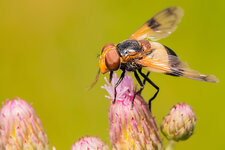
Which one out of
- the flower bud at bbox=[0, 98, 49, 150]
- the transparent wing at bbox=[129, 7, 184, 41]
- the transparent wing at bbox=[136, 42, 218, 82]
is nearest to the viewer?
the transparent wing at bbox=[136, 42, 218, 82]

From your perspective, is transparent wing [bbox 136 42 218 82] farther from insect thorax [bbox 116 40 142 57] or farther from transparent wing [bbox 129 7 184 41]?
transparent wing [bbox 129 7 184 41]

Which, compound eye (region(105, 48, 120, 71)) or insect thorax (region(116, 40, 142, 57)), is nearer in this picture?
compound eye (region(105, 48, 120, 71))

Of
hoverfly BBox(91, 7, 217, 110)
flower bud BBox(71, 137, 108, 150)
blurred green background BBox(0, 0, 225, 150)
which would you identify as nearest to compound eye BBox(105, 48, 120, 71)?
hoverfly BBox(91, 7, 217, 110)

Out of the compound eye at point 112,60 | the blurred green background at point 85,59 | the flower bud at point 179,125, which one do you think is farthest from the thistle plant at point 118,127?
the blurred green background at point 85,59

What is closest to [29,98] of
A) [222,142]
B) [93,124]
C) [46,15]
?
[93,124]

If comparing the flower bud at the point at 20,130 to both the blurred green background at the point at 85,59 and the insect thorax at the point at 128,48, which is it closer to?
the insect thorax at the point at 128,48

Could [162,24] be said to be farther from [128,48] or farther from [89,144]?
[89,144]

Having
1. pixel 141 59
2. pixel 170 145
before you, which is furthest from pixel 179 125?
pixel 141 59
